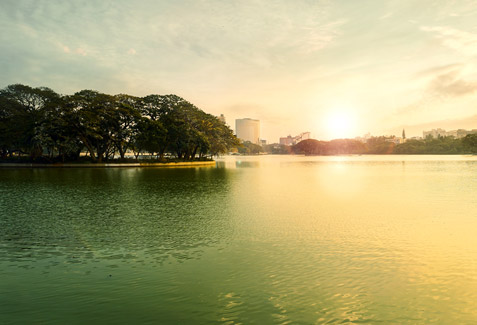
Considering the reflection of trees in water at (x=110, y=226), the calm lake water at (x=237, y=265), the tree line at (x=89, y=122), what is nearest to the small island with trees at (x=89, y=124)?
the tree line at (x=89, y=122)

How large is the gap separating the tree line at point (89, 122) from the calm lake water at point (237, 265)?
48.5 m

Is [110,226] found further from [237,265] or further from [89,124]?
[89,124]

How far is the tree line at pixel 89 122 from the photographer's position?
210 feet

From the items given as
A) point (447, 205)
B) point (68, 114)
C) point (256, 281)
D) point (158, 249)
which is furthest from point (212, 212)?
point (68, 114)

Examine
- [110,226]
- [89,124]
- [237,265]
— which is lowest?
[237,265]

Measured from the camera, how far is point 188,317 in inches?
274

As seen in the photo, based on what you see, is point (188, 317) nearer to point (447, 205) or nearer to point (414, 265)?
point (414, 265)

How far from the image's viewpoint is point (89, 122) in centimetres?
6353

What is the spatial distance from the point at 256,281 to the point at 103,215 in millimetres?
12203

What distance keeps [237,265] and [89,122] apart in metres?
61.3

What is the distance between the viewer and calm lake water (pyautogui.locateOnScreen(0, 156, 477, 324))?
285 inches

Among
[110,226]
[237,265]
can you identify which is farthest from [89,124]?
[237,265]

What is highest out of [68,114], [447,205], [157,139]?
[68,114]

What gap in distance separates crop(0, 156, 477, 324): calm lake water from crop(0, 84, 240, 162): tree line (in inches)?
1908
